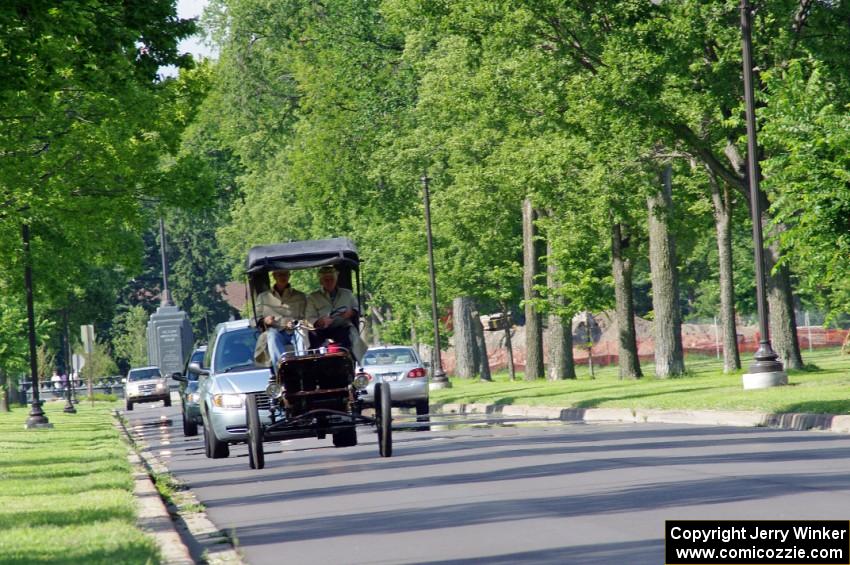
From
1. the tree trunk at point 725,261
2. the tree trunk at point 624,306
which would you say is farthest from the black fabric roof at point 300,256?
the tree trunk at point 624,306

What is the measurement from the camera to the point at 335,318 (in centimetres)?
2059

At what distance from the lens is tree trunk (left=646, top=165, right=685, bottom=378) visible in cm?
4303

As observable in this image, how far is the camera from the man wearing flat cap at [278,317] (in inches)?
810

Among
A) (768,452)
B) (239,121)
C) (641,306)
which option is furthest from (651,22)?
(641,306)

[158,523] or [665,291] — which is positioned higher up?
[665,291]

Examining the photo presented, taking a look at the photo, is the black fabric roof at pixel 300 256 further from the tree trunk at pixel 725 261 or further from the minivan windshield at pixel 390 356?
the tree trunk at pixel 725 261

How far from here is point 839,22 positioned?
112 ft

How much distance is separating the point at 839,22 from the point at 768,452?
1719 centimetres

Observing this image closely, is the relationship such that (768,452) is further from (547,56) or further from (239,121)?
(239,121)

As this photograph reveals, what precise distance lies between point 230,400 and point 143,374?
48.4 m

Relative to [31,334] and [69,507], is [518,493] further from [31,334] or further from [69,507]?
[31,334]

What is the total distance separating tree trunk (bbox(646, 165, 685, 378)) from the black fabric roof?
21.5 meters

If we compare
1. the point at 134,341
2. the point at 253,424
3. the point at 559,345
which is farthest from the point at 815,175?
the point at 134,341

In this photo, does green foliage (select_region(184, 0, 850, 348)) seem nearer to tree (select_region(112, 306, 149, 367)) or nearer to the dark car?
the dark car
